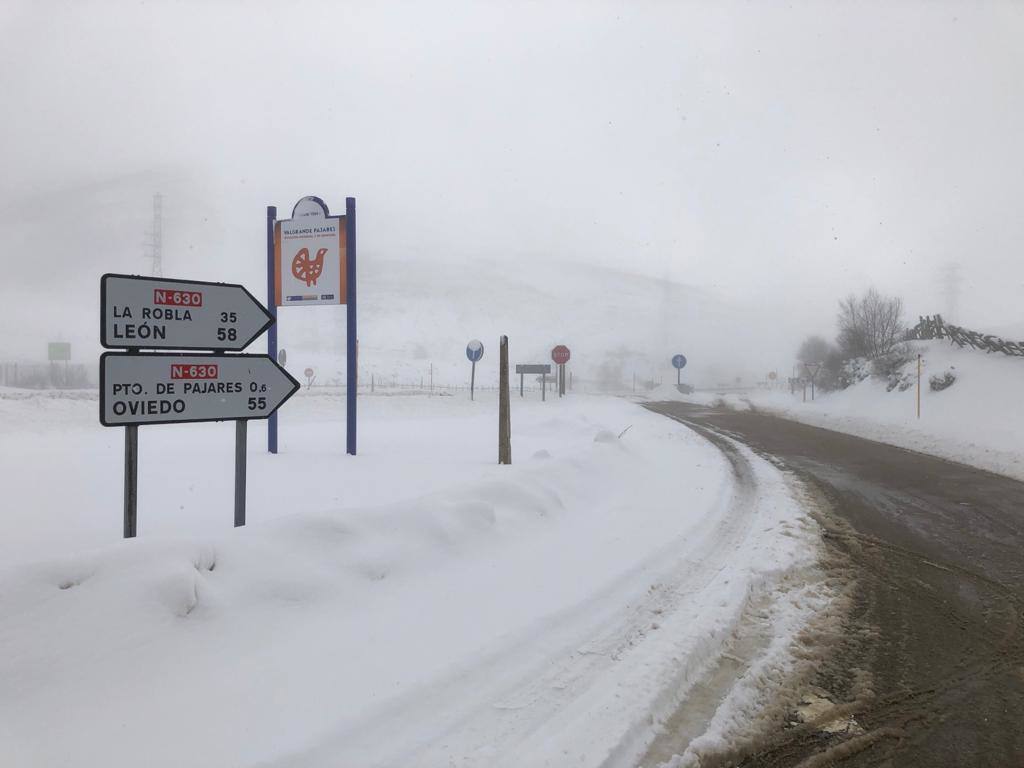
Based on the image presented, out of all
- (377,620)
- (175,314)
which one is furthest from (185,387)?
(377,620)

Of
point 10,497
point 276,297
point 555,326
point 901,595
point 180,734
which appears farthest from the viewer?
point 555,326

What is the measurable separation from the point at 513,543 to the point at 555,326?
5964 inches

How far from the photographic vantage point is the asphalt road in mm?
2750

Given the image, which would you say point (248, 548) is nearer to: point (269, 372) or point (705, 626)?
point (269, 372)

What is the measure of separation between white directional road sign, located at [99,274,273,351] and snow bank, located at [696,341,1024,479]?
1209 centimetres

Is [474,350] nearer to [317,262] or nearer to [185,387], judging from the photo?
[317,262]

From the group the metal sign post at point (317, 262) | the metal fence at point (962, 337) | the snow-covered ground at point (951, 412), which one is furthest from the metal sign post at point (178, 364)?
the metal fence at point (962, 337)

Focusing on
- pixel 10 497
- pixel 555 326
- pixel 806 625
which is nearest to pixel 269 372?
pixel 10 497

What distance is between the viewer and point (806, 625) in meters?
4.02

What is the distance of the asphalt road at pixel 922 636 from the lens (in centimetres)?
275

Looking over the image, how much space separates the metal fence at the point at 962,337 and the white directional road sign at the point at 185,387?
24.3m

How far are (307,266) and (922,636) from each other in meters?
9.69

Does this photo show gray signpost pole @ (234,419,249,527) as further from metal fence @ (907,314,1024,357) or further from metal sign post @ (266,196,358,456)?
metal fence @ (907,314,1024,357)

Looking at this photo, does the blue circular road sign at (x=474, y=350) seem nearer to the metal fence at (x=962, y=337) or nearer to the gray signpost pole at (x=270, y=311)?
the gray signpost pole at (x=270, y=311)
